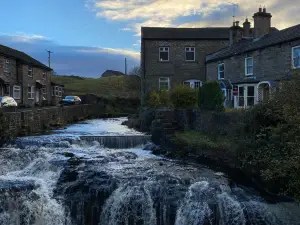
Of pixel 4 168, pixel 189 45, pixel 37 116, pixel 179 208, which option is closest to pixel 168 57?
pixel 189 45

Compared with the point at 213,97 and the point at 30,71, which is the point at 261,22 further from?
the point at 30,71

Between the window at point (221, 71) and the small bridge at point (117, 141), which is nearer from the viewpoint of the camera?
the small bridge at point (117, 141)

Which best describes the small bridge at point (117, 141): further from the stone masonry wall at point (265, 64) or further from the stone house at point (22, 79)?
the stone house at point (22, 79)

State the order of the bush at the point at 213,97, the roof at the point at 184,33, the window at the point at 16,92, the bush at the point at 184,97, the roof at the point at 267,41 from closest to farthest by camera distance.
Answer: the bush at the point at 213,97, the bush at the point at 184,97, the roof at the point at 267,41, the window at the point at 16,92, the roof at the point at 184,33

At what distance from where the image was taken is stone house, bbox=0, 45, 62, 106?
3488cm

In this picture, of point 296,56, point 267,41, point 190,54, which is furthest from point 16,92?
point 296,56

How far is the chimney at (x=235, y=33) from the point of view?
34172mm

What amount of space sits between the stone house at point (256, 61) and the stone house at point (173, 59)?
10.9 ft

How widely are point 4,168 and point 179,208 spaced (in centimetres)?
805

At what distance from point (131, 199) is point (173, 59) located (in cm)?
2845

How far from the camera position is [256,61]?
27.0 meters

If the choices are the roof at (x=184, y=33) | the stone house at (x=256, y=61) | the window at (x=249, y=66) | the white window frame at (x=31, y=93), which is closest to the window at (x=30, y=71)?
the white window frame at (x=31, y=93)

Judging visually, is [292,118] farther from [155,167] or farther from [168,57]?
[168,57]

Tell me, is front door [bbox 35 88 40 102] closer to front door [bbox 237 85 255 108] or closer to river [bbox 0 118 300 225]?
front door [bbox 237 85 255 108]
